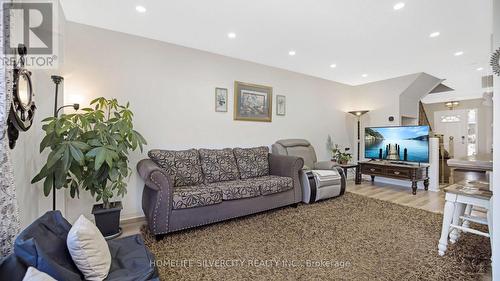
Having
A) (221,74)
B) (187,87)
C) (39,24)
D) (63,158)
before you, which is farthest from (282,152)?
(39,24)

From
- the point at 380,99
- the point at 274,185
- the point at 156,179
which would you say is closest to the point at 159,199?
the point at 156,179

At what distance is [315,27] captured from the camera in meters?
2.77

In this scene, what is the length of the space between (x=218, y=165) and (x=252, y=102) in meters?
1.37

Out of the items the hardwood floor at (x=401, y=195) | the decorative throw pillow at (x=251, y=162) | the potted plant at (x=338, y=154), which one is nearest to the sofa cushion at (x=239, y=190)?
the decorative throw pillow at (x=251, y=162)

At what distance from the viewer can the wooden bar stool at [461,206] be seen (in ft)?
6.06

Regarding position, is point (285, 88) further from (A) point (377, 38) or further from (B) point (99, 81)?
(B) point (99, 81)

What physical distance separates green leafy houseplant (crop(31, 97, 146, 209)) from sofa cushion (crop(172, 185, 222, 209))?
1.98ft

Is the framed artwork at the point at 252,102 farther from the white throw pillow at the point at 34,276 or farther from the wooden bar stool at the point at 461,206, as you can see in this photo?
the white throw pillow at the point at 34,276

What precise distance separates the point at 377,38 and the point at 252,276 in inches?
129

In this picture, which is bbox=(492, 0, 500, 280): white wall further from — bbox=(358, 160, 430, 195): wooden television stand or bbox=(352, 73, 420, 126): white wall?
bbox=(352, 73, 420, 126): white wall

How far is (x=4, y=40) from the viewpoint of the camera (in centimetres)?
130

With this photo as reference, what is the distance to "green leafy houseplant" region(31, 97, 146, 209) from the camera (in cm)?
198

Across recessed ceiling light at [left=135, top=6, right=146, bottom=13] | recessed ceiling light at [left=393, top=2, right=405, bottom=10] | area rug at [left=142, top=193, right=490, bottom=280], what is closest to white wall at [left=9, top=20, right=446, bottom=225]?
recessed ceiling light at [left=135, top=6, right=146, bottom=13]

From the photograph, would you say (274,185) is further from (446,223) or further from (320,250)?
(446,223)
